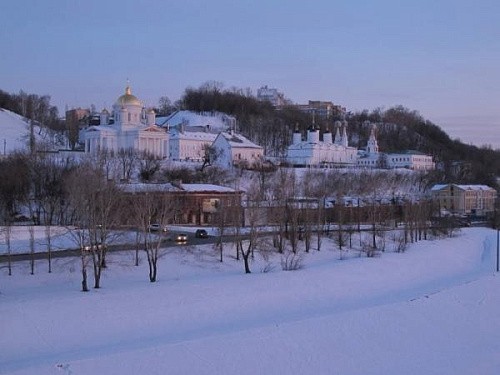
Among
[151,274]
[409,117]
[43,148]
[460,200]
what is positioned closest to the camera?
[151,274]

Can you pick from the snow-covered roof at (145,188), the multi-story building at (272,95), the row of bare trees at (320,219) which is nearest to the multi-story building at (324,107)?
the multi-story building at (272,95)

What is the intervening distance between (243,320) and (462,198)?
192 ft

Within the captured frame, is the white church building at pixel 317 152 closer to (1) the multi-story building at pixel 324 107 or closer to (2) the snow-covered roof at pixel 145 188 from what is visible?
(2) the snow-covered roof at pixel 145 188

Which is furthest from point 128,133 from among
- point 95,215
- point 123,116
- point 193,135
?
point 95,215

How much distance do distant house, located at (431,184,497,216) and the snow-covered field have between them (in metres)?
44.8

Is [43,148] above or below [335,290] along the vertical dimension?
above

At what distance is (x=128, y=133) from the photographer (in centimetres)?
6706

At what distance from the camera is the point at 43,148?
2352 inches

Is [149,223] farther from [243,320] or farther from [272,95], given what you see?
[272,95]

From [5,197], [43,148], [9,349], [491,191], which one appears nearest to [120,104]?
[43,148]

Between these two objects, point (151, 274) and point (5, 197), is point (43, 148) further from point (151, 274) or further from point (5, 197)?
point (151, 274)

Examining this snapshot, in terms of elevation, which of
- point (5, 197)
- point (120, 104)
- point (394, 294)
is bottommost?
point (394, 294)

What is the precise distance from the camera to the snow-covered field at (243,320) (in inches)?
634

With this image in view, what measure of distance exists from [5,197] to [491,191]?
193 feet
